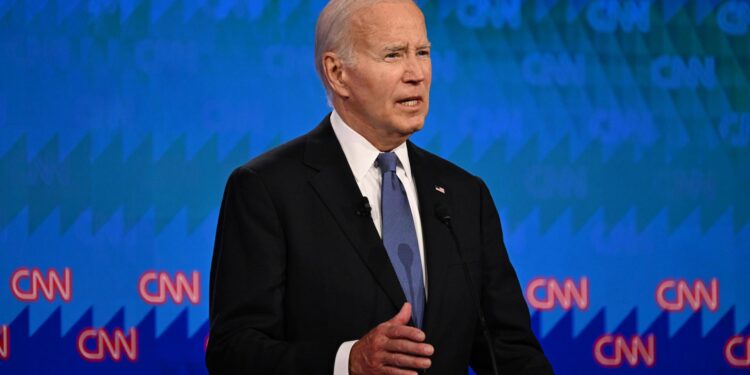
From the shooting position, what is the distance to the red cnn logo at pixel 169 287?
3.16m

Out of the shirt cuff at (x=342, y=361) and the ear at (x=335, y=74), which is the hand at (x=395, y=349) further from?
the ear at (x=335, y=74)

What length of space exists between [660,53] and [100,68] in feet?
6.27

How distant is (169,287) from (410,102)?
1507 mm

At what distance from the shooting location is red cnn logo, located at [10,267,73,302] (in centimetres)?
313

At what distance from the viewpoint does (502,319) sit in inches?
77.4

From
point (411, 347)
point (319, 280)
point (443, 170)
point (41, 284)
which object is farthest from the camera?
point (41, 284)

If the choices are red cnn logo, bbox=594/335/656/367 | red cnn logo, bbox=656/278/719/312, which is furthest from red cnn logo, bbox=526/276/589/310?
red cnn logo, bbox=656/278/719/312

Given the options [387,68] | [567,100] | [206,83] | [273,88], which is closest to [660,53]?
[567,100]

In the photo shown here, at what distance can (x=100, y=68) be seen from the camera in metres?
3.14

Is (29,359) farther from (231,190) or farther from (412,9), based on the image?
(412,9)

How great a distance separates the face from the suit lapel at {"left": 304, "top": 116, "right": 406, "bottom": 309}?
11 centimetres

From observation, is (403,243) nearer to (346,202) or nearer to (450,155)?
(346,202)

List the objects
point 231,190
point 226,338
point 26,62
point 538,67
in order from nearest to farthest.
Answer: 1. point 226,338
2. point 231,190
3. point 26,62
4. point 538,67

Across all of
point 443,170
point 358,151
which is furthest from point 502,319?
point 358,151
